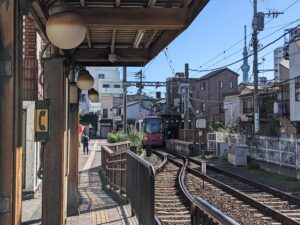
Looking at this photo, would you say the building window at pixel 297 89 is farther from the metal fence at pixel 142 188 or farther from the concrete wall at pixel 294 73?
A: the metal fence at pixel 142 188

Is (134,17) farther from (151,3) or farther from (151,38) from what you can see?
(151,38)

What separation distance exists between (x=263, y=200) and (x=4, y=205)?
11.9 meters

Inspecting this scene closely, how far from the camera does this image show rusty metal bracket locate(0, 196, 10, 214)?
140 inches

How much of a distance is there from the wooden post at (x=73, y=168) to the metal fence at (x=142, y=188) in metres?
1.22

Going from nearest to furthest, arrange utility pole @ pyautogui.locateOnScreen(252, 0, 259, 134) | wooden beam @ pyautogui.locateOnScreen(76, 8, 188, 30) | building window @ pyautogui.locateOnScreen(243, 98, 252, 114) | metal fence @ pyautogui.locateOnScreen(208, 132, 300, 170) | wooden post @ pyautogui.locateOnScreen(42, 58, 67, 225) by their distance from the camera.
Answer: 1. wooden beam @ pyautogui.locateOnScreen(76, 8, 188, 30)
2. wooden post @ pyautogui.locateOnScreen(42, 58, 67, 225)
3. metal fence @ pyautogui.locateOnScreen(208, 132, 300, 170)
4. utility pole @ pyautogui.locateOnScreen(252, 0, 259, 134)
5. building window @ pyautogui.locateOnScreen(243, 98, 252, 114)

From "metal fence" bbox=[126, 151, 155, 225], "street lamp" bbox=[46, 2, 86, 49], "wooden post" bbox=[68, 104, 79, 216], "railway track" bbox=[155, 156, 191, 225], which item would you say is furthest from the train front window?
"street lamp" bbox=[46, 2, 86, 49]

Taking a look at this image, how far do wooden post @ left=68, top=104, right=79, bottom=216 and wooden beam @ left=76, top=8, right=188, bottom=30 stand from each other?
172 inches

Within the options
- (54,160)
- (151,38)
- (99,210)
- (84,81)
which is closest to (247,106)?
(99,210)

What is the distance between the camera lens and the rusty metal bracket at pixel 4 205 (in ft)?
Answer: 11.6

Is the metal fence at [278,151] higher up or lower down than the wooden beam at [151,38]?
lower down

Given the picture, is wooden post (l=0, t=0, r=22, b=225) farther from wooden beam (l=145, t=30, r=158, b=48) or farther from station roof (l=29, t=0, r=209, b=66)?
wooden beam (l=145, t=30, r=158, b=48)

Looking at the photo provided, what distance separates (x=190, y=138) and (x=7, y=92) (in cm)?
4248

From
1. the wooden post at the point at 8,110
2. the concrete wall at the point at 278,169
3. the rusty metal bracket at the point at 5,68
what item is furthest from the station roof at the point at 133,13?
the concrete wall at the point at 278,169

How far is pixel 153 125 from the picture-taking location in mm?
49375
